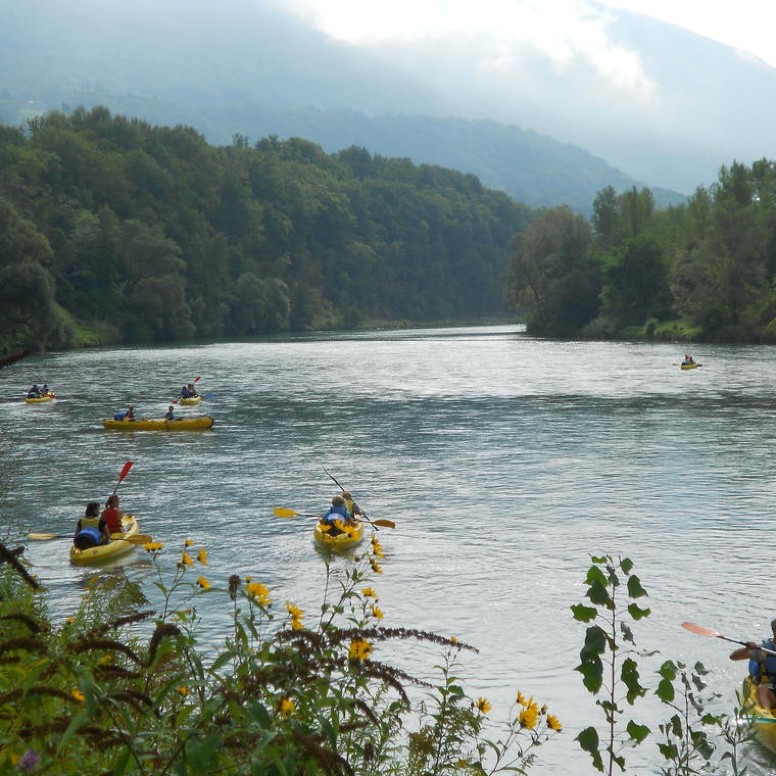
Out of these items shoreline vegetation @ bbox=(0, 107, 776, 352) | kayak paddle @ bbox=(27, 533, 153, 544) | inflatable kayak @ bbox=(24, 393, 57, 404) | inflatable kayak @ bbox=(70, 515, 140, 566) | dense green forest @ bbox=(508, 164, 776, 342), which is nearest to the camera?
kayak paddle @ bbox=(27, 533, 153, 544)

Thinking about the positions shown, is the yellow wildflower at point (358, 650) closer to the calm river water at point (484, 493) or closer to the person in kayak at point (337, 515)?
the calm river water at point (484, 493)

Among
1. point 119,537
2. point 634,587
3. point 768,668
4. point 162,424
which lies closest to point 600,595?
point 634,587

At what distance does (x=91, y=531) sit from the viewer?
19.3 metres

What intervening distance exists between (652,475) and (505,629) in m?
13.5

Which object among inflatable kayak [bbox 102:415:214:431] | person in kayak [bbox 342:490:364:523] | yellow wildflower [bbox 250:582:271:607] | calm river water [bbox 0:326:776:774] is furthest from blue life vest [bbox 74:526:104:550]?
inflatable kayak [bbox 102:415:214:431]

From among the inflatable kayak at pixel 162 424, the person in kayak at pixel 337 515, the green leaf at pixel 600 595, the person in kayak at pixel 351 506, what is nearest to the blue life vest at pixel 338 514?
the person in kayak at pixel 337 515

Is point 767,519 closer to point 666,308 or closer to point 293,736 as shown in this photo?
point 293,736

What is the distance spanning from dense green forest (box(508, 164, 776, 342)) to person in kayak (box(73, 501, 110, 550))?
A: 68511mm

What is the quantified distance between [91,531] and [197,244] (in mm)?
111859

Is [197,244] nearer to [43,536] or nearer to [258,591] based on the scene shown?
[43,536]

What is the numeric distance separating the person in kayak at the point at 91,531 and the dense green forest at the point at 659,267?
68511mm

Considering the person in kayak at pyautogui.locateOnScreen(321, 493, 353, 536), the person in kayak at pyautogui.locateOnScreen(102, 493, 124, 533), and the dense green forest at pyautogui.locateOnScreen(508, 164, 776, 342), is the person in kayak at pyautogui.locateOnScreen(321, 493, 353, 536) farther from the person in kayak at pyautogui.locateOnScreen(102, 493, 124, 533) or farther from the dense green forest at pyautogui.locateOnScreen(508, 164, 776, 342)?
the dense green forest at pyautogui.locateOnScreen(508, 164, 776, 342)

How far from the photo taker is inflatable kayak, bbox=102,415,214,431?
3838 cm

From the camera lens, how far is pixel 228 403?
47750 mm
